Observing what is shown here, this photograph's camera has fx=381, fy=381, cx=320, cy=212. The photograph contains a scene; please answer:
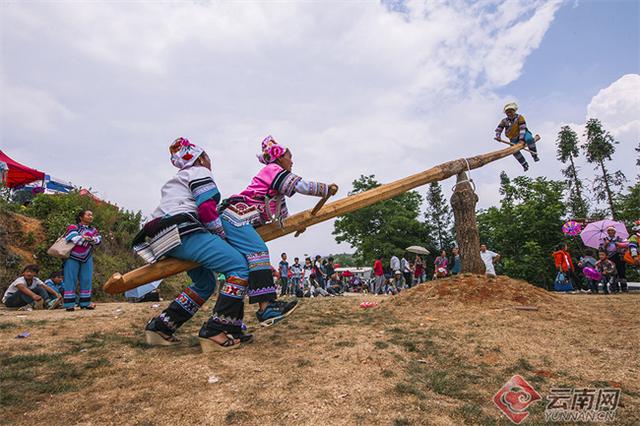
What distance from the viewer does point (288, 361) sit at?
9.16ft

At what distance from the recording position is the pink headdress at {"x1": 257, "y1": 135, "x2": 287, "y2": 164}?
3.69 metres

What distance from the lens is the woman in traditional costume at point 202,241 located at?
9.95 feet

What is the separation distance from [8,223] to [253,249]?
1163 centimetres

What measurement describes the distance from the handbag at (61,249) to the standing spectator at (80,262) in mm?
66

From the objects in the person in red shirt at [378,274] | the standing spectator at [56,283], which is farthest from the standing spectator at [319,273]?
the standing spectator at [56,283]

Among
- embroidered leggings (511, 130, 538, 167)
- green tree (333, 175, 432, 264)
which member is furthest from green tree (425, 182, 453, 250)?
embroidered leggings (511, 130, 538, 167)

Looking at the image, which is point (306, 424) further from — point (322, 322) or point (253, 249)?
point (322, 322)

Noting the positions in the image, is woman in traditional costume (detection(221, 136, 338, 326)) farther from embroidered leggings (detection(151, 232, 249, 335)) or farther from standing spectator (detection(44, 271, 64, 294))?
standing spectator (detection(44, 271, 64, 294))

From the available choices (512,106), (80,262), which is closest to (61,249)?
(80,262)

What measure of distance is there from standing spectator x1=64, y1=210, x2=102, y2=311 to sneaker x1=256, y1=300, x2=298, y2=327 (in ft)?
14.6

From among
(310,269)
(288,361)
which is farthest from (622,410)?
(310,269)

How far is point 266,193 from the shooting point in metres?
3.52

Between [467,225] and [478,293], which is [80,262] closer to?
[478,293]

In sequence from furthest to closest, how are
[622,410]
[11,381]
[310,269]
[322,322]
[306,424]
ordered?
[310,269] < [322,322] < [11,381] < [622,410] < [306,424]
